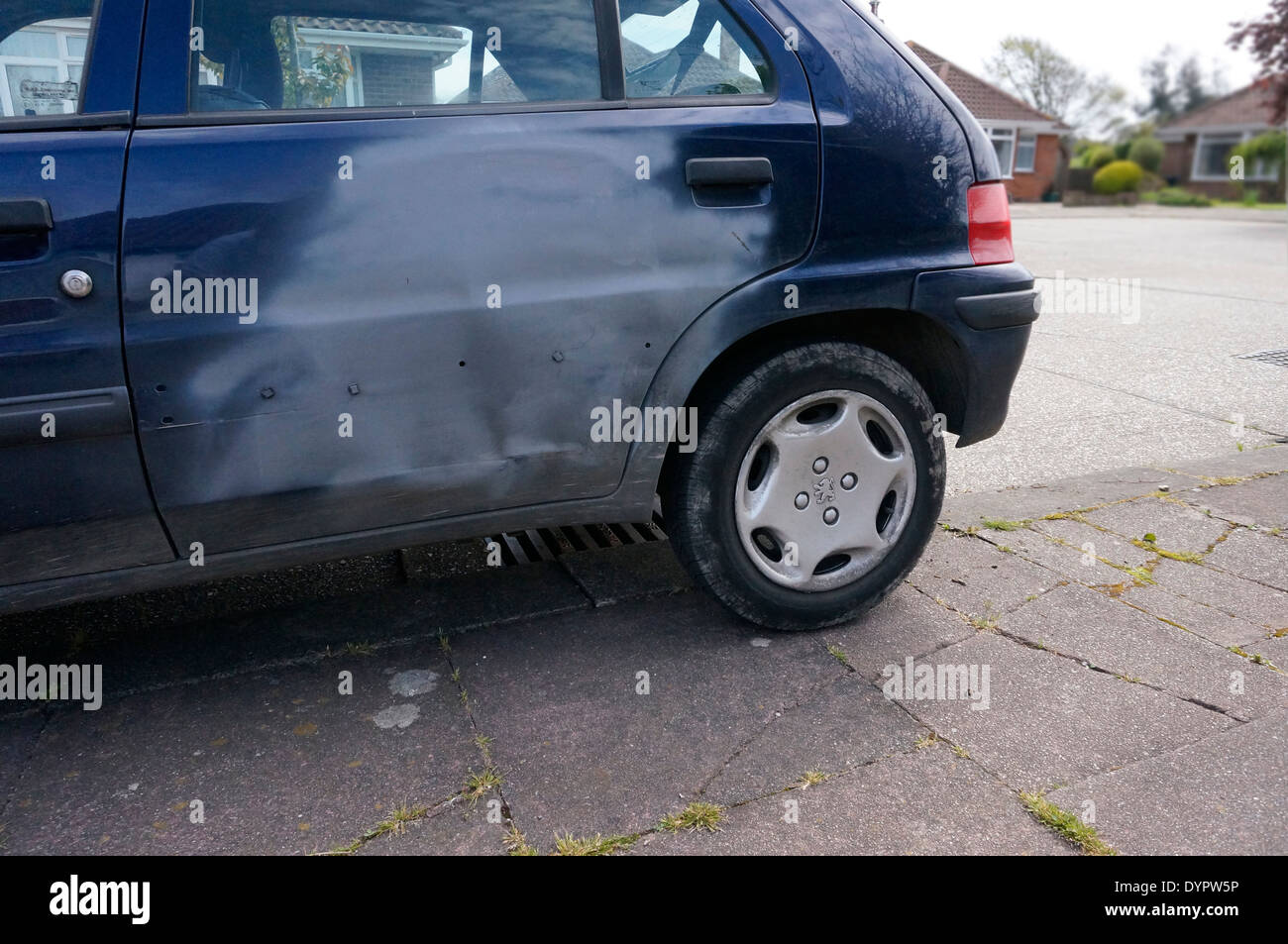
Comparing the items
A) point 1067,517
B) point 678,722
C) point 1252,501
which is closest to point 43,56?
point 678,722

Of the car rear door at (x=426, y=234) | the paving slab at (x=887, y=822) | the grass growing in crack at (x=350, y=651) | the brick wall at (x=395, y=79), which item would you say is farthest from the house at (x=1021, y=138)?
the paving slab at (x=887, y=822)

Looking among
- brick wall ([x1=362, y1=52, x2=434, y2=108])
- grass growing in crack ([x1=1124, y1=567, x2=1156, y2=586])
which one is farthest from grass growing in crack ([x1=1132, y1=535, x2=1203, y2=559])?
brick wall ([x1=362, y1=52, x2=434, y2=108])

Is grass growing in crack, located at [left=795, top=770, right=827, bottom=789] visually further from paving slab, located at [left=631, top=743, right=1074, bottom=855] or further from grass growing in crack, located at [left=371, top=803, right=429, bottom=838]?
grass growing in crack, located at [left=371, top=803, right=429, bottom=838]

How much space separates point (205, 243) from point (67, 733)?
130 cm

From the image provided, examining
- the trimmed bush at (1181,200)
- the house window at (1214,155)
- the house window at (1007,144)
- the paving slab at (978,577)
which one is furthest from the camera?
the house window at (1214,155)

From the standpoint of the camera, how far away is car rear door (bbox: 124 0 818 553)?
2105 millimetres

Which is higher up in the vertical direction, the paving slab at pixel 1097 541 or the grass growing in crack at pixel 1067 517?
the grass growing in crack at pixel 1067 517

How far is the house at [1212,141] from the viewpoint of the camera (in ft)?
149

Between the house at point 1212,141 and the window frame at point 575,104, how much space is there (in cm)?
4915

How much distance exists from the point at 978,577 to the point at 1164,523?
0.99 metres

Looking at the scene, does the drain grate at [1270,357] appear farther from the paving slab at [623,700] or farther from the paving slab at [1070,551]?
the paving slab at [623,700]

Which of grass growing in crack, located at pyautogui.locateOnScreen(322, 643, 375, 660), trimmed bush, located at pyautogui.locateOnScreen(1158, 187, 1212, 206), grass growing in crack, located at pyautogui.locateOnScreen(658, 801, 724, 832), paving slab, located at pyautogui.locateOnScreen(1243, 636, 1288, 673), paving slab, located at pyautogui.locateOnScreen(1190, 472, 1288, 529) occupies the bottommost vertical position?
grass growing in crack, located at pyautogui.locateOnScreen(658, 801, 724, 832)

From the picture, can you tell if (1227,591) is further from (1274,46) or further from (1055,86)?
(1055,86)

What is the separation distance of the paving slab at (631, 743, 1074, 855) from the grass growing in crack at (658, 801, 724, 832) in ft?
0.05
